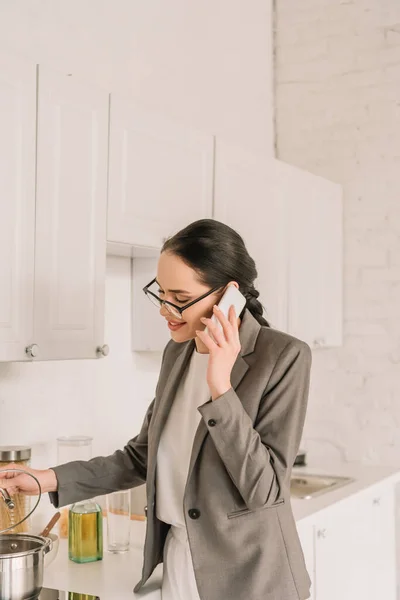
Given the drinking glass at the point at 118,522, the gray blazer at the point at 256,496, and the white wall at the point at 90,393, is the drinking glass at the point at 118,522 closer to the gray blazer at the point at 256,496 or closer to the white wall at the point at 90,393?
the white wall at the point at 90,393

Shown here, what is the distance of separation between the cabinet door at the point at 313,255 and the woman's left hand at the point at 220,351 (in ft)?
4.68

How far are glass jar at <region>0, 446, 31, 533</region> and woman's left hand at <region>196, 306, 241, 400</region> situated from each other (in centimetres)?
62

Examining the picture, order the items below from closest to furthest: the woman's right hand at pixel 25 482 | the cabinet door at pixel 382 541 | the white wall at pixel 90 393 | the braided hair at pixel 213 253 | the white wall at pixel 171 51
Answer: the braided hair at pixel 213 253 → the woman's right hand at pixel 25 482 → the white wall at pixel 90 393 → the white wall at pixel 171 51 → the cabinet door at pixel 382 541

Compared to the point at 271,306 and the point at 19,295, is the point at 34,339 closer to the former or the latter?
the point at 19,295

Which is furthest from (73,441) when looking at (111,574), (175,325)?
(175,325)

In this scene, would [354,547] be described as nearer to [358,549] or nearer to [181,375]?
[358,549]

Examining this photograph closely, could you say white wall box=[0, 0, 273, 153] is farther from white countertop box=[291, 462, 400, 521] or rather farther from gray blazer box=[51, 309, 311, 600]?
white countertop box=[291, 462, 400, 521]

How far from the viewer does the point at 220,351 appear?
5.02 ft

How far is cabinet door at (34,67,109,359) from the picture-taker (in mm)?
1889

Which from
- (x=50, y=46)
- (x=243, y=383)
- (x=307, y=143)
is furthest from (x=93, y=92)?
(x=307, y=143)

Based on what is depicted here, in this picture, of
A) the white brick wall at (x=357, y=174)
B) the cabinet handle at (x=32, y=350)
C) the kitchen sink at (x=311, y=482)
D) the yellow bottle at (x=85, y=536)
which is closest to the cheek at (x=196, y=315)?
the cabinet handle at (x=32, y=350)

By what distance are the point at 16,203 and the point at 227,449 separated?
0.74 metres

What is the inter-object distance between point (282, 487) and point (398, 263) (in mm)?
1957

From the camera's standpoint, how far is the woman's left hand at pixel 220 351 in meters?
1.53
